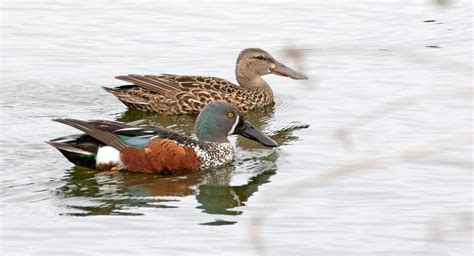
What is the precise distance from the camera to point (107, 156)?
420 inches

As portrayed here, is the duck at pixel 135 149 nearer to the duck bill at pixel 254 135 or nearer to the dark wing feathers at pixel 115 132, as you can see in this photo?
the dark wing feathers at pixel 115 132

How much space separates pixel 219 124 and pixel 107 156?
3.98ft

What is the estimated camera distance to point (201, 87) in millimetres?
13602

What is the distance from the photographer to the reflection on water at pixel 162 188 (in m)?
9.53

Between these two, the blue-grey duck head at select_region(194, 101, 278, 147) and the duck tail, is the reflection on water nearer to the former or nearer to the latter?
the duck tail

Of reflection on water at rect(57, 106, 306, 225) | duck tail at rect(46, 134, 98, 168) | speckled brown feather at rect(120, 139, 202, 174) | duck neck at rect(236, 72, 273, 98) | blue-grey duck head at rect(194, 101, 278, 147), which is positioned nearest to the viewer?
reflection on water at rect(57, 106, 306, 225)

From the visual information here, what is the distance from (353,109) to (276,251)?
5.13 metres

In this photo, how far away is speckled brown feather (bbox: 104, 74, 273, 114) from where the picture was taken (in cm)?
1354

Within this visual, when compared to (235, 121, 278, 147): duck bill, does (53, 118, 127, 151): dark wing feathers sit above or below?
above

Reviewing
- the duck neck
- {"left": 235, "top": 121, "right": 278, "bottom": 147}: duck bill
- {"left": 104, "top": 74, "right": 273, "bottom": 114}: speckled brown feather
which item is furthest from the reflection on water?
the duck neck

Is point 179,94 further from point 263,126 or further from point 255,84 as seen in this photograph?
point 255,84

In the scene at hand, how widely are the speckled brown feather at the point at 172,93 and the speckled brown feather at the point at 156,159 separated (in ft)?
9.20

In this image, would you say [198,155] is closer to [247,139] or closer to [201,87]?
[247,139]

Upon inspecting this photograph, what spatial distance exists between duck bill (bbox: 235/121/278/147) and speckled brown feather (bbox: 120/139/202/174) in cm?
87
